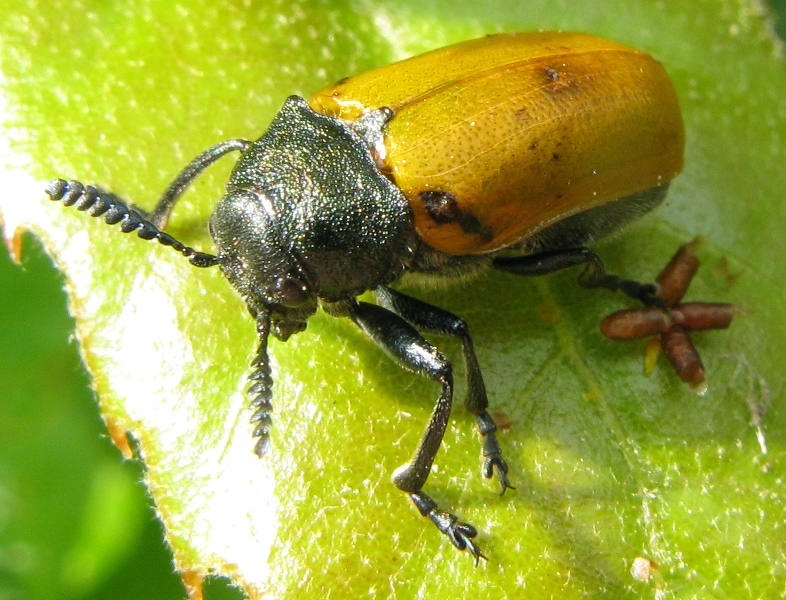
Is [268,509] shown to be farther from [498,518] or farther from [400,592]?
[498,518]

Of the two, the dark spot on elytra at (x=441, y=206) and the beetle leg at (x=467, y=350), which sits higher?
the dark spot on elytra at (x=441, y=206)

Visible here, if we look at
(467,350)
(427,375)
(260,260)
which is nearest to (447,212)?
(467,350)

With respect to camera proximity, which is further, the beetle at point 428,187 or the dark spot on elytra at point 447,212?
the dark spot on elytra at point 447,212

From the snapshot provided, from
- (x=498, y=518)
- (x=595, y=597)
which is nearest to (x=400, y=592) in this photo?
(x=498, y=518)

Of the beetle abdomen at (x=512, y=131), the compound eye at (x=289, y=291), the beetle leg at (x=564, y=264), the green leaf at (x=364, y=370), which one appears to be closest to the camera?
the green leaf at (x=364, y=370)

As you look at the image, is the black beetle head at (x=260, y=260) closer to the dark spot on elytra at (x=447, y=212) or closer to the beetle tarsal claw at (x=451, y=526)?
the dark spot on elytra at (x=447, y=212)

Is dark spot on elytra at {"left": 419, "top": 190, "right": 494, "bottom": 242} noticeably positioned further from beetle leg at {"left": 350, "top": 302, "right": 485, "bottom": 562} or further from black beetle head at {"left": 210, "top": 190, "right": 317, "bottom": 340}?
black beetle head at {"left": 210, "top": 190, "right": 317, "bottom": 340}

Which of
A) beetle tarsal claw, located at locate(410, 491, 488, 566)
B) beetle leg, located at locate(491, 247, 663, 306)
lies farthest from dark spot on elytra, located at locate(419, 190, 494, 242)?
beetle tarsal claw, located at locate(410, 491, 488, 566)

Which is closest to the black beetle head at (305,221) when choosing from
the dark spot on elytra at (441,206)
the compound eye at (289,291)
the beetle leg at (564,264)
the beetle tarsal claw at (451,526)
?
the compound eye at (289,291)
